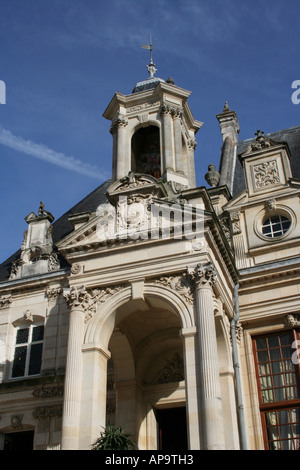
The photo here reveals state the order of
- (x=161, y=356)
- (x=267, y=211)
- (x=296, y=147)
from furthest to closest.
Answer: (x=296, y=147) → (x=267, y=211) → (x=161, y=356)

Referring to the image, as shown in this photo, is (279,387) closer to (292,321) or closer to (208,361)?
(292,321)

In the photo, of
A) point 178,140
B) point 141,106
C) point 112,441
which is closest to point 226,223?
point 178,140

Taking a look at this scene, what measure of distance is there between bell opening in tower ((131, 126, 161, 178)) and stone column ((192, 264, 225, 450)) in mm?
9661

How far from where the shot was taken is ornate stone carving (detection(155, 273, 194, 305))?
15.8 metres

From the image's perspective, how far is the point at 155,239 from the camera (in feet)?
54.7

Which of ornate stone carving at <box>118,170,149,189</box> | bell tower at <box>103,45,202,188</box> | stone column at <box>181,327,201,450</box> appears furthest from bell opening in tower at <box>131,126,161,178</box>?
stone column at <box>181,327,201,450</box>

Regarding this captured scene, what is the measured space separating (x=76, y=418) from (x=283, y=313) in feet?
24.7

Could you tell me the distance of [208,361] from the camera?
14.4 metres

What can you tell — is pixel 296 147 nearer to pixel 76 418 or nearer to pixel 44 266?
pixel 44 266

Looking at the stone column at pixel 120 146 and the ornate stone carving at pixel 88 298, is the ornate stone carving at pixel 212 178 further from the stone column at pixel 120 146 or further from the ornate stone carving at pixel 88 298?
the ornate stone carving at pixel 88 298

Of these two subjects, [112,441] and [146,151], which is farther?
[146,151]

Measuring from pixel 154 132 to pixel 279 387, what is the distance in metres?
12.5

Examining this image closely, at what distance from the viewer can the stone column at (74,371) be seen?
47.8 ft

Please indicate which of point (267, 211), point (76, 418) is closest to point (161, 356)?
point (76, 418)
